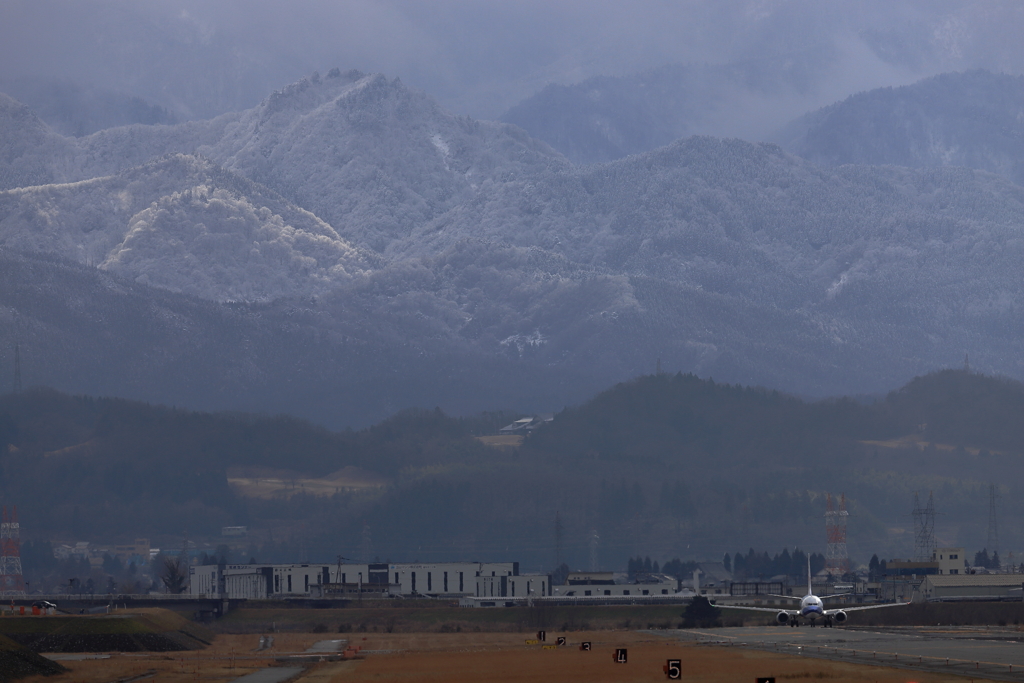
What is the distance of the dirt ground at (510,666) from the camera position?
140 meters

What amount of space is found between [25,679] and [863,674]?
76.9 m

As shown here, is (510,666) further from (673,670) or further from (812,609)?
(812,609)

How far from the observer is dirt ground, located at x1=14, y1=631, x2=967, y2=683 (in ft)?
460

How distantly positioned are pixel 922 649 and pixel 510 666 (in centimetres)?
4132

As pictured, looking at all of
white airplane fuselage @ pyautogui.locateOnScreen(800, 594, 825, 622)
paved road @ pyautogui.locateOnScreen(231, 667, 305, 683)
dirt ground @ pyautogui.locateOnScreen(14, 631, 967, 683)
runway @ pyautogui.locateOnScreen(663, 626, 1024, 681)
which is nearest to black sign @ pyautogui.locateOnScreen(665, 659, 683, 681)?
dirt ground @ pyautogui.locateOnScreen(14, 631, 967, 683)

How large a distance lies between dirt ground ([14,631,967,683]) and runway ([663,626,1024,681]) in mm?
4332

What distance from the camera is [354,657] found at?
607 feet

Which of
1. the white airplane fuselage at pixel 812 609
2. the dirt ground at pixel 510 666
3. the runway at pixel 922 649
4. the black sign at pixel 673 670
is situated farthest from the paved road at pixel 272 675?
the white airplane fuselage at pixel 812 609

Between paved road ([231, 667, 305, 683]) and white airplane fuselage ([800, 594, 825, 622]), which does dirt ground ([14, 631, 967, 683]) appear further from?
white airplane fuselage ([800, 594, 825, 622])

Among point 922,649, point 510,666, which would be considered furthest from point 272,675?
point 922,649

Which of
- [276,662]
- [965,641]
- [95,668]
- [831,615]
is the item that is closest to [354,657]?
[276,662]

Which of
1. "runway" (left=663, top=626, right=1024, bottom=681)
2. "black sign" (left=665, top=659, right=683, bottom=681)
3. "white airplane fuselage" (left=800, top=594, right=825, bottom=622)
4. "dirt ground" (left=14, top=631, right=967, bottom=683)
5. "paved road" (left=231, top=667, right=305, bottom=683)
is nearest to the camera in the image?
"black sign" (left=665, top=659, right=683, bottom=681)

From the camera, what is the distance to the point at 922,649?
6535 inches

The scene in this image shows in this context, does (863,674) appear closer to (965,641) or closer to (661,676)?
(661,676)
